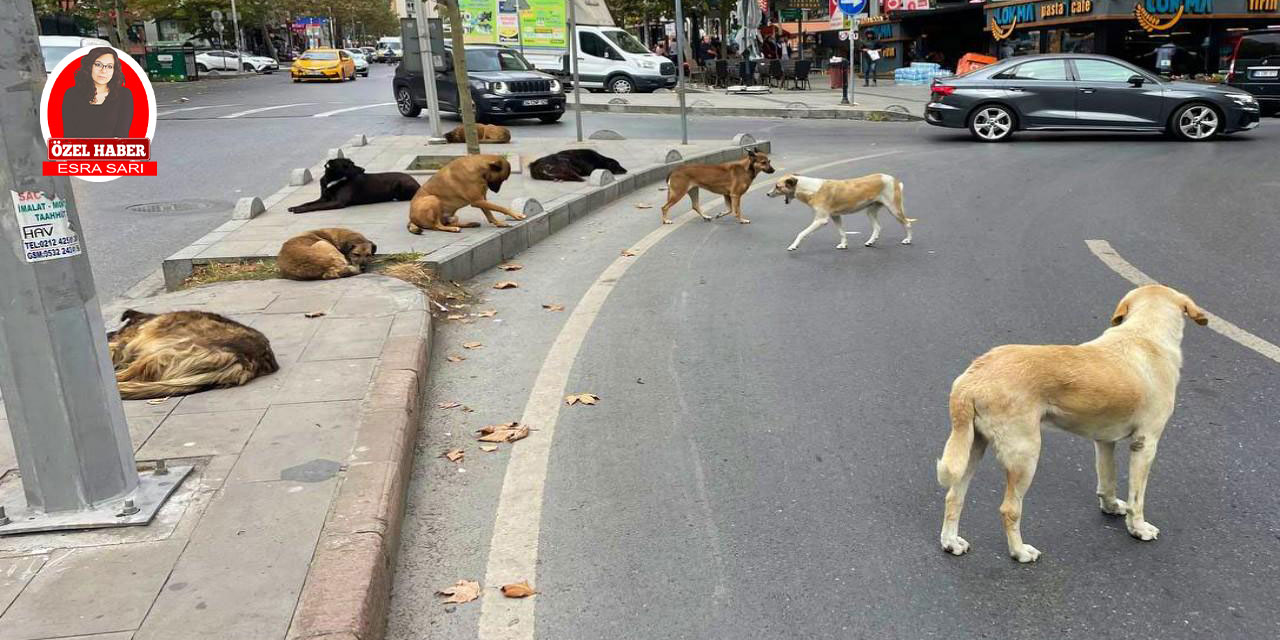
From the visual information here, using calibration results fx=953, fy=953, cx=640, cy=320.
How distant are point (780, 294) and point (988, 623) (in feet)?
13.6

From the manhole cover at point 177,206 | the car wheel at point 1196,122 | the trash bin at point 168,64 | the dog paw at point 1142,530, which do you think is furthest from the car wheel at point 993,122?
the trash bin at point 168,64

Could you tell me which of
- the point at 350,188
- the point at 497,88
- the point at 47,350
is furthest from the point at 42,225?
the point at 497,88

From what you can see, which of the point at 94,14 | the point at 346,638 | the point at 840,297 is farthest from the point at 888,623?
the point at 94,14

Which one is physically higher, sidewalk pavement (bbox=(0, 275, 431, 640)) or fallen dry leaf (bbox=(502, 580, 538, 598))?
sidewalk pavement (bbox=(0, 275, 431, 640))

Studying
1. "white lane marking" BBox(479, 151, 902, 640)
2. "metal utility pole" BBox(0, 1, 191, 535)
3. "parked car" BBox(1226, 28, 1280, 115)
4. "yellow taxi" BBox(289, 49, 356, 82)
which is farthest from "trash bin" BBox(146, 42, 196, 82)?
"metal utility pole" BBox(0, 1, 191, 535)

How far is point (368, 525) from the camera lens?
3.38 metres

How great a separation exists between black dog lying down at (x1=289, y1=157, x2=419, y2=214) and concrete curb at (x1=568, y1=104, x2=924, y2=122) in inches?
544

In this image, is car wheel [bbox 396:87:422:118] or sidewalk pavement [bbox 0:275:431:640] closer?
sidewalk pavement [bbox 0:275:431:640]

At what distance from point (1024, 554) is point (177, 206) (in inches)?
434

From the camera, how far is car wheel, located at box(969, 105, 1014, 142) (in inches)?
654

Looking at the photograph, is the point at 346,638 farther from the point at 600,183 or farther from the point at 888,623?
the point at 600,183

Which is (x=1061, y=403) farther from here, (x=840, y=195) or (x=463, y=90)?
(x=463, y=90)

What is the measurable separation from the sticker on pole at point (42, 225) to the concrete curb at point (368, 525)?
1.30 metres

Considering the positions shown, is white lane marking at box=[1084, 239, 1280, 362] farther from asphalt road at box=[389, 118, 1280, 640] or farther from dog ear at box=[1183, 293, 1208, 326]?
dog ear at box=[1183, 293, 1208, 326]
